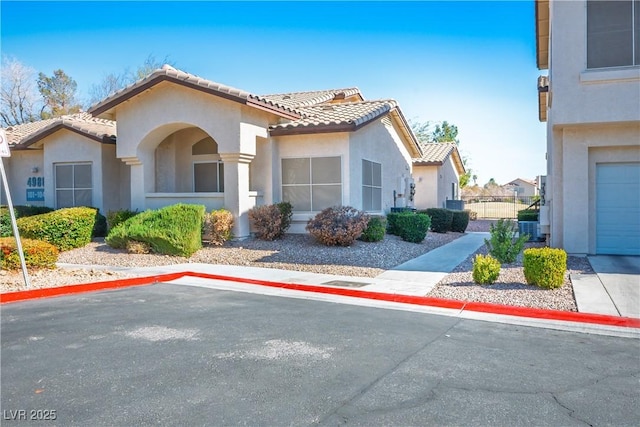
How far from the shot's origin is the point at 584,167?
12.5 m

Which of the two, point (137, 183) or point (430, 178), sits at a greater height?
point (430, 178)

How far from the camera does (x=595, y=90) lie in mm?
11609

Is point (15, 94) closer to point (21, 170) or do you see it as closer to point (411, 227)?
point (21, 170)

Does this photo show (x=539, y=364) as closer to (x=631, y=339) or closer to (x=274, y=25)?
(x=631, y=339)

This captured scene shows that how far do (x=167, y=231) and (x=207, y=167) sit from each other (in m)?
4.68

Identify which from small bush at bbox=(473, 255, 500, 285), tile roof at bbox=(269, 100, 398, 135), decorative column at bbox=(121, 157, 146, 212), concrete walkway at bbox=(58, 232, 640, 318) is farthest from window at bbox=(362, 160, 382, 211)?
small bush at bbox=(473, 255, 500, 285)

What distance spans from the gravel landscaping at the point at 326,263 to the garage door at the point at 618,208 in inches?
52.6

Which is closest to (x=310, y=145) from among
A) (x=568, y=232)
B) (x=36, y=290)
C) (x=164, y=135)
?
(x=164, y=135)

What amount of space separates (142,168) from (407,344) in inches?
513

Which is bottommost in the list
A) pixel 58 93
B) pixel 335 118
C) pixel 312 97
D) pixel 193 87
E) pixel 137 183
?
pixel 137 183

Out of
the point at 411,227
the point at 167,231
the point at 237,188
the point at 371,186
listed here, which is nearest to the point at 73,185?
the point at 167,231

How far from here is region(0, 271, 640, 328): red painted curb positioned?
283 inches

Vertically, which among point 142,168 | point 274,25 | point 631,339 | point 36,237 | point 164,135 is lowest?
point 631,339

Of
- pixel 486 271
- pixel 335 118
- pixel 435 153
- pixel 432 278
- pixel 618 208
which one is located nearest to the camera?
pixel 486 271
